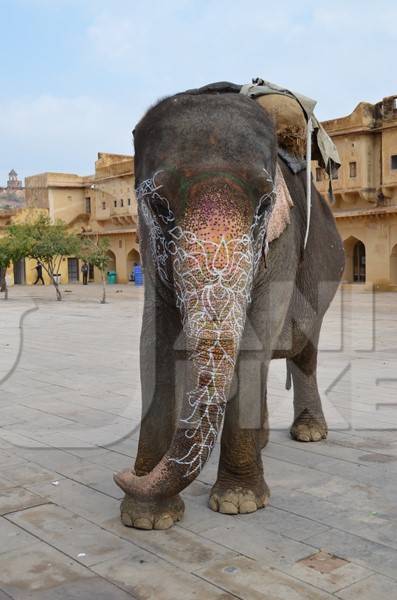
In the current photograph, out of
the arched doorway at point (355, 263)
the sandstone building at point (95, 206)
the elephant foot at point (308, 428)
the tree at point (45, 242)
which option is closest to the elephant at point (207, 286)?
the elephant foot at point (308, 428)

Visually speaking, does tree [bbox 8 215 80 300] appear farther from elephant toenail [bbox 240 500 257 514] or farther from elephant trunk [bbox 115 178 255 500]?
elephant trunk [bbox 115 178 255 500]

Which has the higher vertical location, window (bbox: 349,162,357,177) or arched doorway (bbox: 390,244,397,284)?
window (bbox: 349,162,357,177)

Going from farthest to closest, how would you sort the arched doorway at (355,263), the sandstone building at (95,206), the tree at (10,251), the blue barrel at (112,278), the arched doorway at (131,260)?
the blue barrel at (112,278) < the arched doorway at (131,260) < the sandstone building at (95,206) < the arched doorway at (355,263) < the tree at (10,251)

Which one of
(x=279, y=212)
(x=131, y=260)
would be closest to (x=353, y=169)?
(x=131, y=260)

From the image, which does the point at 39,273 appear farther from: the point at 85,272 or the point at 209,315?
the point at 209,315

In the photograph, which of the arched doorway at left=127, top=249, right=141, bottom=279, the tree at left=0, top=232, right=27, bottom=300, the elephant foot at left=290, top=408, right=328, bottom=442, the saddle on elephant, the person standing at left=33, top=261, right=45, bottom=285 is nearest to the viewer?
the saddle on elephant

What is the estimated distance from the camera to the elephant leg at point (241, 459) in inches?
153

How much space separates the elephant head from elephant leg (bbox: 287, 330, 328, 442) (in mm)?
2179

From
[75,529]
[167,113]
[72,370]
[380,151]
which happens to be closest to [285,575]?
[75,529]

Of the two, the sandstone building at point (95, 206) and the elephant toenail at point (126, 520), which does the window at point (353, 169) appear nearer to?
the sandstone building at point (95, 206)

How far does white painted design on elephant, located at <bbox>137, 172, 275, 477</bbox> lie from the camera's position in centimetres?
320

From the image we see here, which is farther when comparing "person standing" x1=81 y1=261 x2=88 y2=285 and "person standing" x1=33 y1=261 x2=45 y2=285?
"person standing" x1=81 y1=261 x2=88 y2=285

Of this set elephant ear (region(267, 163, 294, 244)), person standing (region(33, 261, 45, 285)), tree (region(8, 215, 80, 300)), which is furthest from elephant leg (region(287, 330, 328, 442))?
person standing (region(33, 261, 45, 285))

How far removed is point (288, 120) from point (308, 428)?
225 centimetres
